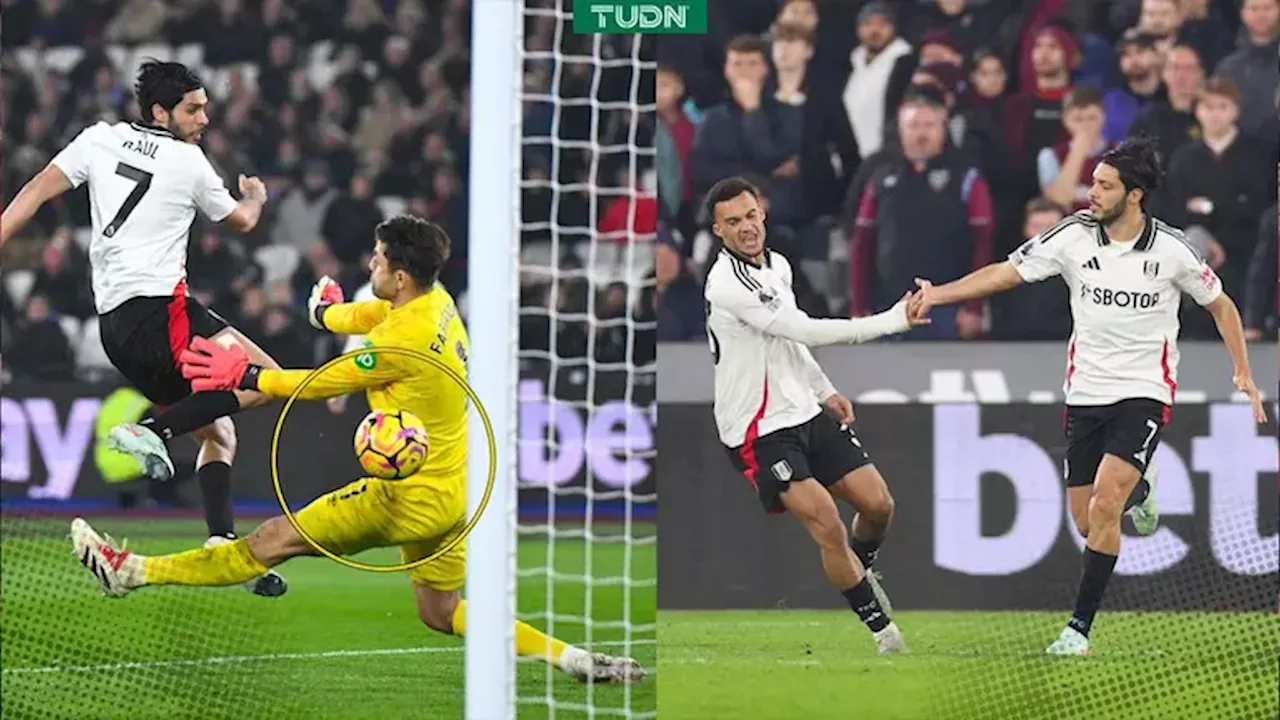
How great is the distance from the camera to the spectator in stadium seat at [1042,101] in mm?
8523

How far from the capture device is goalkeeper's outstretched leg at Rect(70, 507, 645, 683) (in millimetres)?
5977

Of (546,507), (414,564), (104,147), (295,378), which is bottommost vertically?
(546,507)

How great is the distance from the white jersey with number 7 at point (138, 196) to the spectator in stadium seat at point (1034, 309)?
327 cm

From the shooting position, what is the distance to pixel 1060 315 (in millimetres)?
7809

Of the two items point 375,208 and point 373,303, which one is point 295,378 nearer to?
point 373,303

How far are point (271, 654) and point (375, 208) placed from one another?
4.89 metres

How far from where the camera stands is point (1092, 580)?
666 cm

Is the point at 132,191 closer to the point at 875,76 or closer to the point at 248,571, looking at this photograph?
the point at 248,571

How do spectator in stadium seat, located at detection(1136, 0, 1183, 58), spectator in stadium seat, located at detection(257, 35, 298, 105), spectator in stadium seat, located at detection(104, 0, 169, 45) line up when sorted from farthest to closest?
spectator in stadium seat, located at detection(104, 0, 169, 45) → spectator in stadium seat, located at detection(257, 35, 298, 105) → spectator in stadium seat, located at detection(1136, 0, 1183, 58)

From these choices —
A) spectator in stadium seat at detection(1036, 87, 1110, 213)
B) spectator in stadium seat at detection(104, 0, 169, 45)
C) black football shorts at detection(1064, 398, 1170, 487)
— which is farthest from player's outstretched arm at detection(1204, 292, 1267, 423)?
spectator in stadium seat at detection(104, 0, 169, 45)

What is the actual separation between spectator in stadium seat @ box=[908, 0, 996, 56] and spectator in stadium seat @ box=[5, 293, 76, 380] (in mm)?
5364

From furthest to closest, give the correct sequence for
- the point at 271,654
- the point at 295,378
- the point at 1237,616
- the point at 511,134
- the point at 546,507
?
1. the point at 546,507
2. the point at 1237,616
3. the point at 271,654
4. the point at 295,378
5. the point at 511,134

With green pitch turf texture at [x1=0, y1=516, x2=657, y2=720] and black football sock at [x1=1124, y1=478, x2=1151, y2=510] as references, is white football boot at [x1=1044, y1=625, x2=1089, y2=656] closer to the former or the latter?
black football sock at [x1=1124, y1=478, x2=1151, y2=510]

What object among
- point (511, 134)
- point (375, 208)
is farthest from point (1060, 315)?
point (375, 208)
